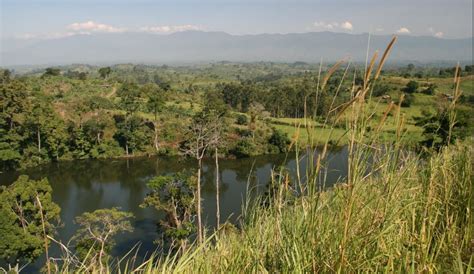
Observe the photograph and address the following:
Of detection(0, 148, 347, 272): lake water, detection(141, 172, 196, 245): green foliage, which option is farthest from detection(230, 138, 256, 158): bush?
detection(141, 172, 196, 245): green foliage

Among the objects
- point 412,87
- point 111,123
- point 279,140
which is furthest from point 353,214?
point 412,87

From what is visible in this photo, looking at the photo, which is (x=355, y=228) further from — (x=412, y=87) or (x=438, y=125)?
(x=412, y=87)

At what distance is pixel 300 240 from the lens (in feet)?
4.94

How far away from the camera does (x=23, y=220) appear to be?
12023 mm

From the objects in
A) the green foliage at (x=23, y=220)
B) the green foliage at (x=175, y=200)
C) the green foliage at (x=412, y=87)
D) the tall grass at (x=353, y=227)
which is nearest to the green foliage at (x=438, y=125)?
the tall grass at (x=353, y=227)

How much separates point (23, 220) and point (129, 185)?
11795 millimetres

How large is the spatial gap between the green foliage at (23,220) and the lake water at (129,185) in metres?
2.42

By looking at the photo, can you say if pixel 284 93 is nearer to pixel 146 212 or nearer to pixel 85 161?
pixel 85 161

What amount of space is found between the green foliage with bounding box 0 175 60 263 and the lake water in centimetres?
242

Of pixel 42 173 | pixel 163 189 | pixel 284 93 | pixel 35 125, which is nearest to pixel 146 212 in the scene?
pixel 163 189

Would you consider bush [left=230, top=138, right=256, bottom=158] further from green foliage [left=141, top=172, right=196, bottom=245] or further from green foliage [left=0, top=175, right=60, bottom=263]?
green foliage [left=0, top=175, right=60, bottom=263]

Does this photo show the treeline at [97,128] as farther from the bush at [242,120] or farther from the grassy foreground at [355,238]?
the grassy foreground at [355,238]

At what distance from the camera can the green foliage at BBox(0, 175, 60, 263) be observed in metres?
11.1

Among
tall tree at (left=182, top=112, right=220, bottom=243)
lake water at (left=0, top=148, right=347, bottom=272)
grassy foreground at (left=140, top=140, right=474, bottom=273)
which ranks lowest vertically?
lake water at (left=0, top=148, right=347, bottom=272)
